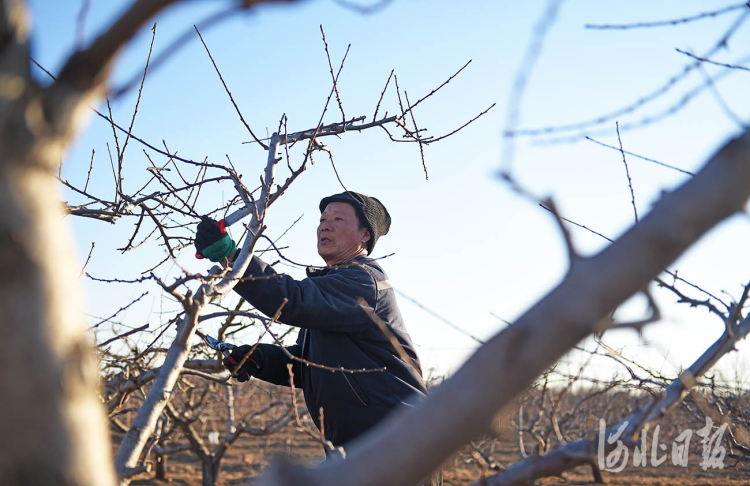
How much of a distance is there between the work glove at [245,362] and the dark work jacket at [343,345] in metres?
0.27

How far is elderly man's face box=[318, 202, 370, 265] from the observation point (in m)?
3.74

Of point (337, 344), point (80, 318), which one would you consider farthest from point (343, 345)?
point (80, 318)

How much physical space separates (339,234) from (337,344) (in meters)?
0.87

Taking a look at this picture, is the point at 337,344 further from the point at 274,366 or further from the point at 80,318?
the point at 80,318

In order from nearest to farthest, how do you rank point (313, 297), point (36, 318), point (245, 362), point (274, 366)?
point (36, 318), point (313, 297), point (245, 362), point (274, 366)

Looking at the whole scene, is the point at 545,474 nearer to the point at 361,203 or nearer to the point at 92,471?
the point at 92,471

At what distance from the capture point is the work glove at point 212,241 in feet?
8.62

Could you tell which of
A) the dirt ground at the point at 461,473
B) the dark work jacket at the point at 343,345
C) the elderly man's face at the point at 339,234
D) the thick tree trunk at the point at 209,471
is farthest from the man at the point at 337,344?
the dirt ground at the point at 461,473

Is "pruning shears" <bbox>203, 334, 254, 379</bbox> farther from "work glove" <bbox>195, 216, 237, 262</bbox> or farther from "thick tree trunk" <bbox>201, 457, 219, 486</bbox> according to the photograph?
"thick tree trunk" <bbox>201, 457, 219, 486</bbox>

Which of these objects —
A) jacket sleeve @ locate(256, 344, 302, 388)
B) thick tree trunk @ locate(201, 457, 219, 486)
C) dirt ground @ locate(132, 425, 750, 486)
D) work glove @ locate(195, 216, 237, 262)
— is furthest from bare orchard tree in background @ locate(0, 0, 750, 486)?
dirt ground @ locate(132, 425, 750, 486)

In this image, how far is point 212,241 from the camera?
8.64 ft

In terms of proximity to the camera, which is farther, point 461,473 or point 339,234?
point 461,473

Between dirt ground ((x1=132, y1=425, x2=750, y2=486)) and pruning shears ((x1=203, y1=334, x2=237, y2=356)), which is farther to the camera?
dirt ground ((x1=132, y1=425, x2=750, y2=486))

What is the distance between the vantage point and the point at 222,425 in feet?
57.1
